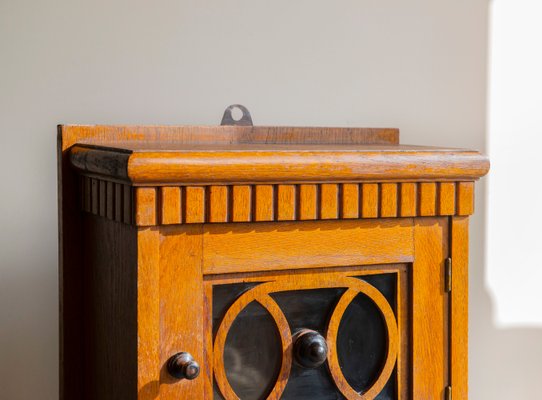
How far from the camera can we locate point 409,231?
1109 mm

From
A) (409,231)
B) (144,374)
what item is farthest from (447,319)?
(144,374)

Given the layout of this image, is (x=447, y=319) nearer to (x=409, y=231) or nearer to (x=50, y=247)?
(x=409, y=231)

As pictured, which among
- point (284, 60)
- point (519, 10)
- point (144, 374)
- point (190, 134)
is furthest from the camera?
point (519, 10)

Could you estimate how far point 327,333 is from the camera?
1.08 metres

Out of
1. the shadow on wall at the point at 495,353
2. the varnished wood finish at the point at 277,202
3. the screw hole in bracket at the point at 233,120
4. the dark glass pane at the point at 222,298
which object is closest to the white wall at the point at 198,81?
the shadow on wall at the point at 495,353

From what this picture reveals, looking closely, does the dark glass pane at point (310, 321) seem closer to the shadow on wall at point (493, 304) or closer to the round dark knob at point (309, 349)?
the round dark knob at point (309, 349)

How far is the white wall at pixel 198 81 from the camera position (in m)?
1.45

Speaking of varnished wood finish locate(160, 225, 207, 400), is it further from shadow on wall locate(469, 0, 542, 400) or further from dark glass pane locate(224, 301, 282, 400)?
shadow on wall locate(469, 0, 542, 400)

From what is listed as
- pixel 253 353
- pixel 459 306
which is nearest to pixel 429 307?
pixel 459 306

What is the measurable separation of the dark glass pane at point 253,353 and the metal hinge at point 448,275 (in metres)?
→ 0.25

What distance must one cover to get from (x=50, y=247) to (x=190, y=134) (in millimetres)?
365

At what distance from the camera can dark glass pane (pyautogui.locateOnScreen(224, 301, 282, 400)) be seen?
1.04 metres

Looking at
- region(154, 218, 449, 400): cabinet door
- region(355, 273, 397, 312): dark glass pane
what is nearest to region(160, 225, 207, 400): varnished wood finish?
region(154, 218, 449, 400): cabinet door

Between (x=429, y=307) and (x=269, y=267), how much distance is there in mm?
243
